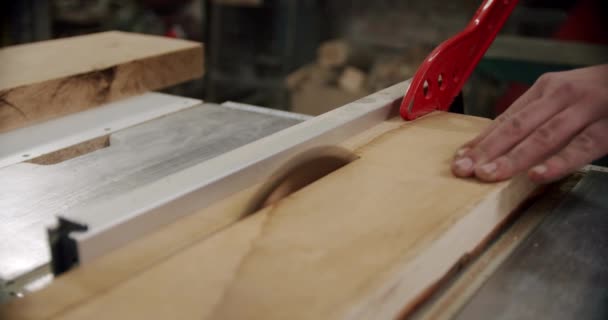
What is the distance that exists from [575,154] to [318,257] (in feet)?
1.41

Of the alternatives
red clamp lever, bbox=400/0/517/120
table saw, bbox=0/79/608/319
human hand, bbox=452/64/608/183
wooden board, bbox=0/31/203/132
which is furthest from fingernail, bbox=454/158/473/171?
wooden board, bbox=0/31/203/132

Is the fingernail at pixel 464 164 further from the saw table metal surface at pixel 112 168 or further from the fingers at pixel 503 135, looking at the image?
the saw table metal surface at pixel 112 168

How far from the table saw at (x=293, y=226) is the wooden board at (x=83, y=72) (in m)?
0.01

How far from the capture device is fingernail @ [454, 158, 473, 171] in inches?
32.6

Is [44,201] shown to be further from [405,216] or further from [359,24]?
[359,24]

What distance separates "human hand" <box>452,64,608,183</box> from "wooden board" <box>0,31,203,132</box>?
2.61 ft

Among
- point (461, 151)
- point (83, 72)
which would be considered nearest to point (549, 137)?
point (461, 151)

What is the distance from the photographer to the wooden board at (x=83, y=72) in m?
1.16

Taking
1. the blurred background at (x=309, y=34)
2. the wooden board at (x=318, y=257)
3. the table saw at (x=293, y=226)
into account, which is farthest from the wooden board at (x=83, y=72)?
the blurred background at (x=309, y=34)

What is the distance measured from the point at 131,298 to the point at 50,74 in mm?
810

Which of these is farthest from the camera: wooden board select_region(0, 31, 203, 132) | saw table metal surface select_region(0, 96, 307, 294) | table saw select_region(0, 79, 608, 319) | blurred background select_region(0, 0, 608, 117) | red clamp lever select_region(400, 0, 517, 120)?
blurred background select_region(0, 0, 608, 117)

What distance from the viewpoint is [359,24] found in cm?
432

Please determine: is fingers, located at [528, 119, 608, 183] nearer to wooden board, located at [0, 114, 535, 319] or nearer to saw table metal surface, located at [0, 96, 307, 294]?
wooden board, located at [0, 114, 535, 319]

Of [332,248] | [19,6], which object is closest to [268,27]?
[19,6]
